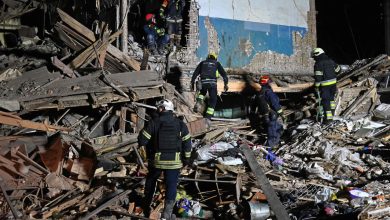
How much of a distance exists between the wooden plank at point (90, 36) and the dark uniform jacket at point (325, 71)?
4.22 metres

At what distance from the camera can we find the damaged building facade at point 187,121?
7.15 meters

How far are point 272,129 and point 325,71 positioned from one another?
1878 millimetres

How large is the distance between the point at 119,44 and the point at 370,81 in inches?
260

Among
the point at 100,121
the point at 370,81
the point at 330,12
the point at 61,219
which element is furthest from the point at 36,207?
the point at 330,12

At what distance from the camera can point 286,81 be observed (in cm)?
1297

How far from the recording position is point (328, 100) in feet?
35.1

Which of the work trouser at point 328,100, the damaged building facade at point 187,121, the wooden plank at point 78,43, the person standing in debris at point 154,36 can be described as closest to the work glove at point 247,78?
the damaged building facade at point 187,121

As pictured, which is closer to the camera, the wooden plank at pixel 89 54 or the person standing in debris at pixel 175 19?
the wooden plank at pixel 89 54

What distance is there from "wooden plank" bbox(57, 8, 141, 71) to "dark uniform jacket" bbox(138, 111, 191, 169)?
3.65m

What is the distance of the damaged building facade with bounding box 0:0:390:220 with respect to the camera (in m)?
7.15

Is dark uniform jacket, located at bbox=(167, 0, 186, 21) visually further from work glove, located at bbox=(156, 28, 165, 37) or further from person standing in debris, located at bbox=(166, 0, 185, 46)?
work glove, located at bbox=(156, 28, 165, 37)

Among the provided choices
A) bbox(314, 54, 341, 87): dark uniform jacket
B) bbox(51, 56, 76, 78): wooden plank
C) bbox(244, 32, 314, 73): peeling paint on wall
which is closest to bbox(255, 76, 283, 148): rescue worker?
bbox(314, 54, 341, 87): dark uniform jacket

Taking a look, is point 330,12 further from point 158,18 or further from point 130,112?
point 130,112

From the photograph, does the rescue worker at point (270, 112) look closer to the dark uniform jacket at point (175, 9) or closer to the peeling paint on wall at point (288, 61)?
the peeling paint on wall at point (288, 61)
